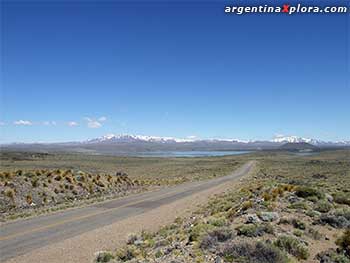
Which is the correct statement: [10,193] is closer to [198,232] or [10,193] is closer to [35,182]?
[35,182]

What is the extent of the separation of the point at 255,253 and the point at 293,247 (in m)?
1.76

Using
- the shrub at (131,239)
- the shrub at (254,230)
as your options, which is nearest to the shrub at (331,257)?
the shrub at (254,230)

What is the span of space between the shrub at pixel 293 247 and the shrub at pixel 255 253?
94 centimetres

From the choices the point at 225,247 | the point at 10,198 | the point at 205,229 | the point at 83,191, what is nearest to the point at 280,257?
the point at 225,247

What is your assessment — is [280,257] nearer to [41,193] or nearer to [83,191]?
[41,193]

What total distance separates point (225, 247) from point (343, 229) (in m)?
6.61

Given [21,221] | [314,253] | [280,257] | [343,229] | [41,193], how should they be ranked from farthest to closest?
[41,193]
[21,221]
[343,229]
[314,253]
[280,257]

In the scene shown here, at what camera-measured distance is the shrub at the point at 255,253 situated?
948 centimetres

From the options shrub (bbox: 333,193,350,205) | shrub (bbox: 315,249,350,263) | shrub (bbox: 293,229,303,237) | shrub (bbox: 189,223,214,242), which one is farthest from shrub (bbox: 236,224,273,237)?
shrub (bbox: 333,193,350,205)

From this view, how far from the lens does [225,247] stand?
10.5 m

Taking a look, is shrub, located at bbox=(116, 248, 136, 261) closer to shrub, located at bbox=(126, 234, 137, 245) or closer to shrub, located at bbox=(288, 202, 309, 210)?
shrub, located at bbox=(126, 234, 137, 245)

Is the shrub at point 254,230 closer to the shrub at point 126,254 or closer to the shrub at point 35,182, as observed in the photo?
the shrub at point 126,254

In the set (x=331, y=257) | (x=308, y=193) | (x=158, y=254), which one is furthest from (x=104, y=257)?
(x=308, y=193)

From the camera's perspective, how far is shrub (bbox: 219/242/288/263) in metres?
9.48
